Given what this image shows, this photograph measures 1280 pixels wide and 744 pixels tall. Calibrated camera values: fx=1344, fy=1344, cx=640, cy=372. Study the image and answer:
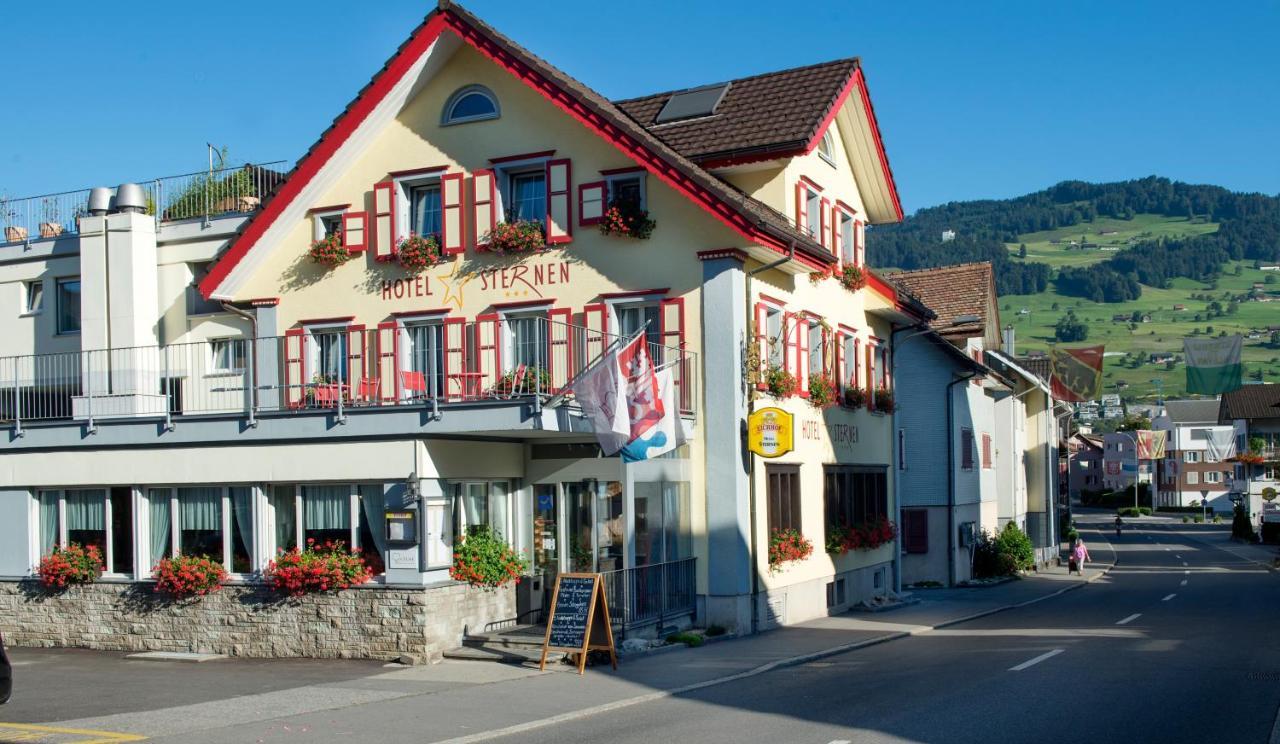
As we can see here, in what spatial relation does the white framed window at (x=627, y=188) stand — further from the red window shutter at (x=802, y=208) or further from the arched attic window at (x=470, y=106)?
the red window shutter at (x=802, y=208)

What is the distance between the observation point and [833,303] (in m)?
28.0

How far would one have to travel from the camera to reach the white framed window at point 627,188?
76.1 ft

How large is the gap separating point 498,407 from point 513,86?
7318 millimetres

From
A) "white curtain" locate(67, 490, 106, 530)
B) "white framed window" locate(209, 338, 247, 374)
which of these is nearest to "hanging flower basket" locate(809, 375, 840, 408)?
"white framed window" locate(209, 338, 247, 374)

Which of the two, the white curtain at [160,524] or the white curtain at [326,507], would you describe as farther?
the white curtain at [160,524]

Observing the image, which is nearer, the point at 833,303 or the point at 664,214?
the point at 664,214

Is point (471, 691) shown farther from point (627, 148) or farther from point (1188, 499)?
point (1188, 499)

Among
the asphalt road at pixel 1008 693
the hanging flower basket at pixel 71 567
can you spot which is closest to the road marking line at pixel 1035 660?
the asphalt road at pixel 1008 693

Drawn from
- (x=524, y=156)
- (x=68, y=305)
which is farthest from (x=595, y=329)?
(x=68, y=305)

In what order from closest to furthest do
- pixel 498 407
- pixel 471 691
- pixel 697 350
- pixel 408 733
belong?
pixel 408 733
pixel 471 691
pixel 498 407
pixel 697 350

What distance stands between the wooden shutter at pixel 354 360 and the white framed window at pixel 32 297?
10.1 m

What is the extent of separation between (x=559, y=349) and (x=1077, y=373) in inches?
1236

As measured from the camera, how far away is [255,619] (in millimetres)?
20984

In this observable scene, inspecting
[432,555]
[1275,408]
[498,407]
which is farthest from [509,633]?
[1275,408]
